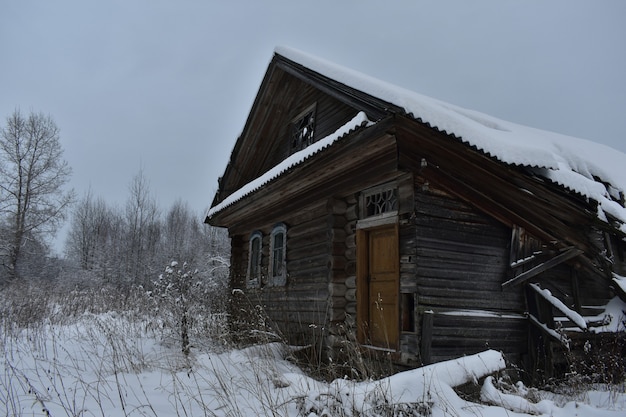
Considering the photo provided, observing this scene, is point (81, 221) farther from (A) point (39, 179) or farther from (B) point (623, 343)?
(B) point (623, 343)

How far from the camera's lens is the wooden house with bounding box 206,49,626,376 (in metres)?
5.50

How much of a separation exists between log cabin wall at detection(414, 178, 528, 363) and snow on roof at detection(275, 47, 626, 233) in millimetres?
948

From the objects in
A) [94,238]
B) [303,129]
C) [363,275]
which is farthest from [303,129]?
[94,238]

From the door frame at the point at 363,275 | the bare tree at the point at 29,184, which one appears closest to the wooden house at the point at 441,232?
the door frame at the point at 363,275

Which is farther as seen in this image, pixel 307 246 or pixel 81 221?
pixel 81 221

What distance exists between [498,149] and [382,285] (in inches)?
104

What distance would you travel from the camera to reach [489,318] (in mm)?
5945

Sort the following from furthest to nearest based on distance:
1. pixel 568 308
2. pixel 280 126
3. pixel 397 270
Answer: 1. pixel 280 126
2. pixel 568 308
3. pixel 397 270

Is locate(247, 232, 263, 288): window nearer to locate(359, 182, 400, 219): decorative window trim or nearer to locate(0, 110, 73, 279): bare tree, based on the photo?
locate(359, 182, 400, 219): decorative window trim

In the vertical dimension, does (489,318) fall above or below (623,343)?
above

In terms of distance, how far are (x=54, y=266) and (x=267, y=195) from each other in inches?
1014

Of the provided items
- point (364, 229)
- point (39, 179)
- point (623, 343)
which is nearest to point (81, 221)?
point (39, 179)

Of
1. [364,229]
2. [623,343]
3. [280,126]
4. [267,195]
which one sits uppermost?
[280,126]

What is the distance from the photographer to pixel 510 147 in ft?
19.0
